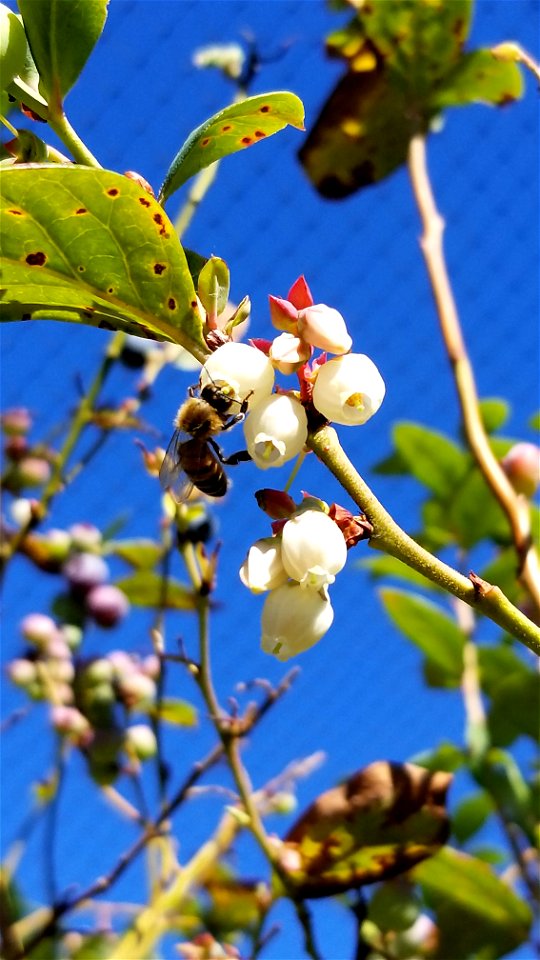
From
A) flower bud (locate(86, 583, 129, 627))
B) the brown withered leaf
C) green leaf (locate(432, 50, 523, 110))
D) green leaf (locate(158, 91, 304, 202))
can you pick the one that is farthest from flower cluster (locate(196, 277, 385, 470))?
green leaf (locate(432, 50, 523, 110))

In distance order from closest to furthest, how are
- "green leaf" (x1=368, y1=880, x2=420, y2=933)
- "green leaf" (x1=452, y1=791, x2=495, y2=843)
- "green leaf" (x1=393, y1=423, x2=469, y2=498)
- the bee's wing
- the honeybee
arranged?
1. the honeybee
2. the bee's wing
3. "green leaf" (x1=368, y1=880, x2=420, y2=933)
4. "green leaf" (x1=452, y1=791, x2=495, y2=843)
5. "green leaf" (x1=393, y1=423, x2=469, y2=498)

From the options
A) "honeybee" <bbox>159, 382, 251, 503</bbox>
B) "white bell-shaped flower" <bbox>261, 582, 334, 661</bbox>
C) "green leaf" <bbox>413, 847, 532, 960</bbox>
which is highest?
"honeybee" <bbox>159, 382, 251, 503</bbox>

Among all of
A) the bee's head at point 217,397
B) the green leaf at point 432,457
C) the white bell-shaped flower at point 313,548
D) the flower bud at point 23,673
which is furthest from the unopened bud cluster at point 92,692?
the white bell-shaped flower at point 313,548

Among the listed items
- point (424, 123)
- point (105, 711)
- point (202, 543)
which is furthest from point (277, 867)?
point (424, 123)

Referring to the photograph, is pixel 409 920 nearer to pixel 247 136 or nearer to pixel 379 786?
pixel 379 786

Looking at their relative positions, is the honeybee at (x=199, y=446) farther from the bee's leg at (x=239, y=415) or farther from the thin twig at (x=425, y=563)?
the thin twig at (x=425, y=563)

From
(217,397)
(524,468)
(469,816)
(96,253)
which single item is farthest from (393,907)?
(96,253)

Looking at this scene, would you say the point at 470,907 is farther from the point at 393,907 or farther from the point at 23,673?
the point at 23,673

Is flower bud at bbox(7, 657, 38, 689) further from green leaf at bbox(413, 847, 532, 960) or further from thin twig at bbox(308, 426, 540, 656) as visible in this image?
thin twig at bbox(308, 426, 540, 656)
